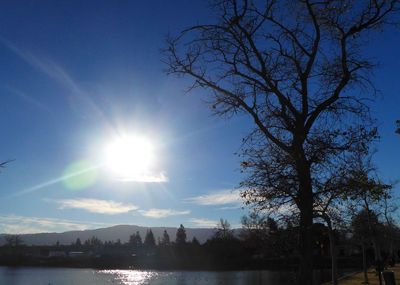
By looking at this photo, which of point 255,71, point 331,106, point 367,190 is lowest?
point 367,190

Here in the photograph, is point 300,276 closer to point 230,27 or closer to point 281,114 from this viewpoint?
point 281,114

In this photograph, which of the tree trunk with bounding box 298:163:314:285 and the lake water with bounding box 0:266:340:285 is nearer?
the tree trunk with bounding box 298:163:314:285

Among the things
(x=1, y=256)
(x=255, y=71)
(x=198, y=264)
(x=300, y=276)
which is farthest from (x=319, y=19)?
(x=1, y=256)

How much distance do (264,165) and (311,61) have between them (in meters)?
2.85

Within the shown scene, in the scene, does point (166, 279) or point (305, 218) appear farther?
point (166, 279)

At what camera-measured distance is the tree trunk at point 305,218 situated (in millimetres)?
11609

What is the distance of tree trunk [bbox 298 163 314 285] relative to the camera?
11609mm

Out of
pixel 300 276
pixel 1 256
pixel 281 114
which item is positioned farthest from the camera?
Result: pixel 1 256

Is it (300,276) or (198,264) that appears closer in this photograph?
(300,276)

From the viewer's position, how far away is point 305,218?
11.7 m

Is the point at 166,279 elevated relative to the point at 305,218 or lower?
elevated

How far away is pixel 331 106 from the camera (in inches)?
508

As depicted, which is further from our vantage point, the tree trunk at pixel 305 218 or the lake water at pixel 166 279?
the lake water at pixel 166 279

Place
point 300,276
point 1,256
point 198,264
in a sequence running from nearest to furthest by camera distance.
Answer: point 300,276, point 198,264, point 1,256
